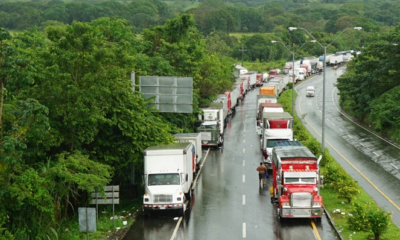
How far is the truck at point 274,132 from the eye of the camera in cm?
4147

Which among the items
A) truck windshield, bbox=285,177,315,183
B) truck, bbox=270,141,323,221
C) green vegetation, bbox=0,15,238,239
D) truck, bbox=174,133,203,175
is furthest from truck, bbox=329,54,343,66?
truck windshield, bbox=285,177,315,183

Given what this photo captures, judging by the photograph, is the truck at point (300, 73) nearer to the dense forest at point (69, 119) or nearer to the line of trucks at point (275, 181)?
the dense forest at point (69, 119)

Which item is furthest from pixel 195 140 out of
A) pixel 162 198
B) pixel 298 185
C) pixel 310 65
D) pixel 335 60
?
pixel 335 60

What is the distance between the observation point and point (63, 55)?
28.6 metres

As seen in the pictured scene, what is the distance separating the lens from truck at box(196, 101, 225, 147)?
51094mm

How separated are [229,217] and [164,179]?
12.3ft

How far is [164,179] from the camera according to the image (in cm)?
2919

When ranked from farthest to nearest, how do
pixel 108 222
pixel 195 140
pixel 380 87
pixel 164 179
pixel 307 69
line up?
pixel 307 69
pixel 380 87
pixel 195 140
pixel 164 179
pixel 108 222

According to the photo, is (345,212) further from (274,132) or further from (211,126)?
(211,126)

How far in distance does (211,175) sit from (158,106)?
20.9ft

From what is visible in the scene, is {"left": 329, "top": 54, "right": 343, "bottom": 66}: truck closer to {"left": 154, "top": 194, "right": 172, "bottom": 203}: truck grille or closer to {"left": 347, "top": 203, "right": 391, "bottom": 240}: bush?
{"left": 154, "top": 194, "right": 172, "bottom": 203}: truck grille

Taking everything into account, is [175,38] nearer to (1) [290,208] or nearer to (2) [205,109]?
(2) [205,109]

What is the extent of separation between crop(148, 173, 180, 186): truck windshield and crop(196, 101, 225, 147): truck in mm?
21577

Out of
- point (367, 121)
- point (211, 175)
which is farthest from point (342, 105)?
point (211, 175)
